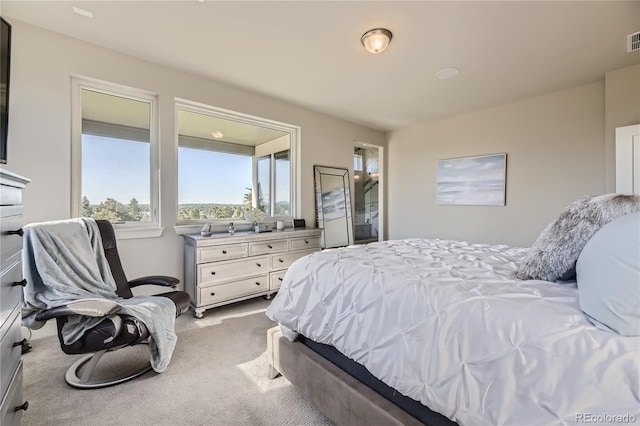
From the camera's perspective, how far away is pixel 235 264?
3.20m

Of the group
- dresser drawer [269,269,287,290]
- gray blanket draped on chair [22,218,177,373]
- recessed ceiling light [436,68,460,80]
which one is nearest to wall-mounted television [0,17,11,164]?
gray blanket draped on chair [22,218,177,373]

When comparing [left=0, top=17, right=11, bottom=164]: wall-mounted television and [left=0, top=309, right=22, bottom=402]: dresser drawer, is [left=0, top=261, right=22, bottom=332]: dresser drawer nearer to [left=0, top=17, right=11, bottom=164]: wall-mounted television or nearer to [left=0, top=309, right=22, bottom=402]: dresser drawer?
[left=0, top=309, right=22, bottom=402]: dresser drawer

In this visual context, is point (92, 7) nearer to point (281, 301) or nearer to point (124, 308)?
point (124, 308)

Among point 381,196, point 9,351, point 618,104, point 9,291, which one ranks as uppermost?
point 618,104

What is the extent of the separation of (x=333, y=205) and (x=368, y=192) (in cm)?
121

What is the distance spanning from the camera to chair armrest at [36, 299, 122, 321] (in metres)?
1.62

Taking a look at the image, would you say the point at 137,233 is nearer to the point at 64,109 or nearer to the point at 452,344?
the point at 64,109

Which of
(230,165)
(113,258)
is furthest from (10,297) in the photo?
(230,165)

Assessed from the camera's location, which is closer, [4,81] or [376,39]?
[4,81]

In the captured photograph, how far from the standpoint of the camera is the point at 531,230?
12.6ft

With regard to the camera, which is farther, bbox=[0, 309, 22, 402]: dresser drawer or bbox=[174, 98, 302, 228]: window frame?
bbox=[174, 98, 302, 228]: window frame

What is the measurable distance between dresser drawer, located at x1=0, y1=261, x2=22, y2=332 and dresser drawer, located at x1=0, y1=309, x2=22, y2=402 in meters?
0.04

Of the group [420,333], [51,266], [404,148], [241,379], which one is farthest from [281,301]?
[404,148]

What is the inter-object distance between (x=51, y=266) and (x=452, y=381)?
2.38m
